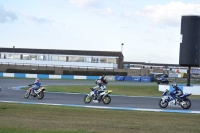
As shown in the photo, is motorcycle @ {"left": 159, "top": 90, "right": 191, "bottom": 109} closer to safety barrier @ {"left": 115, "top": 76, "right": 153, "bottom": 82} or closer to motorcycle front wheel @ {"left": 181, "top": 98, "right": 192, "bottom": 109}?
motorcycle front wheel @ {"left": 181, "top": 98, "right": 192, "bottom": 109}

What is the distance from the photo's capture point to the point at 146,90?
34656 mm

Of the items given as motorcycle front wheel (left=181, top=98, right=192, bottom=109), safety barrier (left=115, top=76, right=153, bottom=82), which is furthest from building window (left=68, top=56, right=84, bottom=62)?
motorcycle front wheel (left=181, top=98, right=192, bottom=109)

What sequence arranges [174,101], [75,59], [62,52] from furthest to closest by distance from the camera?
[62,52] → [75,59] → [174,101]

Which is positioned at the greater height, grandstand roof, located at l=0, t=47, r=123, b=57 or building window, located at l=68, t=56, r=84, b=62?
grandstand roof, located at l=0, t=47, r=123, b=57

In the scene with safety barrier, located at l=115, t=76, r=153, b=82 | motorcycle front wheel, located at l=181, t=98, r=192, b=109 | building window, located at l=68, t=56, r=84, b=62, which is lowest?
motorcycle front wheel, located at l=181, t=98, r=192, b=109

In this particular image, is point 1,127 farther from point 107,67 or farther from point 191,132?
point 107,67

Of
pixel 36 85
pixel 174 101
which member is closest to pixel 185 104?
pixel 174 101

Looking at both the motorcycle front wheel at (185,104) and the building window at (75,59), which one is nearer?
the motorcycle front wheel at (185,104)

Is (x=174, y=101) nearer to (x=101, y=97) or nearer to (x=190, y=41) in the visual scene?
(x=101, y=97)

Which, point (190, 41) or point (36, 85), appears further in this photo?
point (190, 41)

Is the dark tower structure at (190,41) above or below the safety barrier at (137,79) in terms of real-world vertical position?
above

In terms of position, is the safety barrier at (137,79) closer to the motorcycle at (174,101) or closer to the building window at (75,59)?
the building window at (75,59)

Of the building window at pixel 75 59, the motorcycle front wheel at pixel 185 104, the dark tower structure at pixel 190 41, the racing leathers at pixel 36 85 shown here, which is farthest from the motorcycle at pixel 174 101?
the building window at pixel 75 59

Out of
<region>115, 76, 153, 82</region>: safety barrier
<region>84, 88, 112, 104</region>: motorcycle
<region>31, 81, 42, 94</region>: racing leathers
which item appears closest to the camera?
<region>84, 88, 112, 104</region>: motorcycle
